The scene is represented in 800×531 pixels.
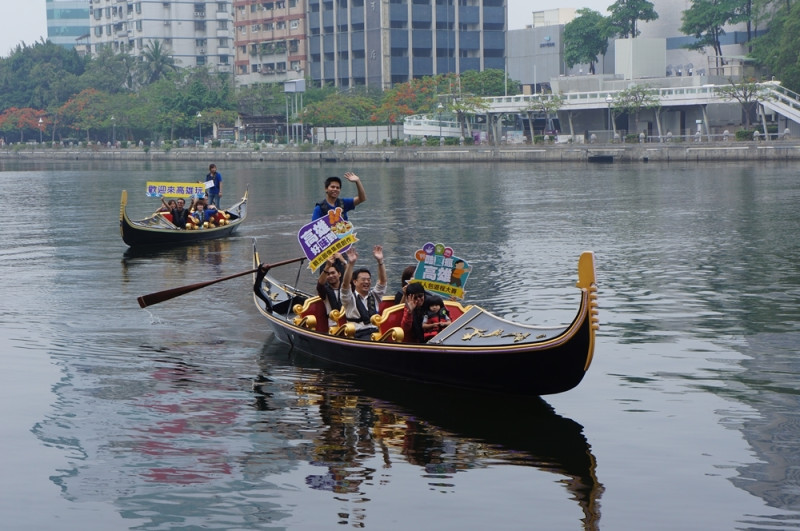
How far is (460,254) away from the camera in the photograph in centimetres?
3089

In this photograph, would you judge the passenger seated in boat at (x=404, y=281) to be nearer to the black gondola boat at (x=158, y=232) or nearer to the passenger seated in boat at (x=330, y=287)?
the passenger seated in boat at (x=330, y=287)

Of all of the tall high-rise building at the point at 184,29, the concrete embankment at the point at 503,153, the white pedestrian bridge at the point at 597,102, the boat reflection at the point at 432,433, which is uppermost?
the tall high-rise building at the point at 184,29

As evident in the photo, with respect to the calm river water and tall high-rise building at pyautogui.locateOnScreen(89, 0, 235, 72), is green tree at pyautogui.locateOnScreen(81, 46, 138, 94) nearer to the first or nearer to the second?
→ tall high-rise building at pyautogui.locateOnScreen(89, 0, 235, 72)

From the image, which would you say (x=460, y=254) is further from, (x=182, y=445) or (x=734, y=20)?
(x=734, y=20)

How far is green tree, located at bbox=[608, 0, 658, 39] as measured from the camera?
112188mm

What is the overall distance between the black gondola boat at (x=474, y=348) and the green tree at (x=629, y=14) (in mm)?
101662

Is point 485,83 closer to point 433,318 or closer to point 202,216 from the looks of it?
point 202,216

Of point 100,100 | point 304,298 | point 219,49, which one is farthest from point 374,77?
point 304,298

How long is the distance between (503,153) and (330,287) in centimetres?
7877

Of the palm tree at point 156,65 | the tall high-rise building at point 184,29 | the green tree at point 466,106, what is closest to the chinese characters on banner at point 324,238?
the green tree at point 466,106

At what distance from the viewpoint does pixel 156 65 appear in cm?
14975

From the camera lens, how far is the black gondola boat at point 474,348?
12859 mm

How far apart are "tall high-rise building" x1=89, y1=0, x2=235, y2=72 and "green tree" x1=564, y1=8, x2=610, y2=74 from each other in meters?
66.0

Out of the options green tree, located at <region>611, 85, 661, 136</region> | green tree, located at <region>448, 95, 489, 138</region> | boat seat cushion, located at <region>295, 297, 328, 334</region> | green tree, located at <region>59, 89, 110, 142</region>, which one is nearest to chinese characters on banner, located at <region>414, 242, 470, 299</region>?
boat seat cushion, located at <region>295, 297, 328, 334</region>
